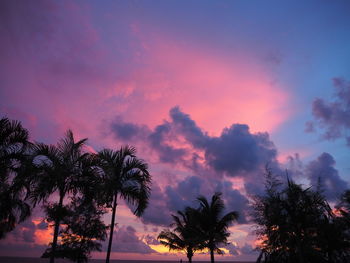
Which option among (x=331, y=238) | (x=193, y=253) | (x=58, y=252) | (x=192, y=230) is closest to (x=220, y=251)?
(x=192, y=230)

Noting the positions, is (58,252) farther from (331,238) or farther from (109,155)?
(331,238)

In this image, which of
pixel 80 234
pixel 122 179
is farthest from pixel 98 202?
pixel 80 234

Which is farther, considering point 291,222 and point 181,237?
point 181,237

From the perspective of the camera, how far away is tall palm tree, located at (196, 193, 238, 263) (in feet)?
93.6

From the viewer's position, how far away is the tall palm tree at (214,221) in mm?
28531

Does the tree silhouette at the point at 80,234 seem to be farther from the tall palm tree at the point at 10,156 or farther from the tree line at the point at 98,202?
the tall palm tree at the point at 10,156

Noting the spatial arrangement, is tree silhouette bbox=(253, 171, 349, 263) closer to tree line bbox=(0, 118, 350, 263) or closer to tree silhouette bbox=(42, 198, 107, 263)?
tree line bbox=(0, 118, 350, 263)

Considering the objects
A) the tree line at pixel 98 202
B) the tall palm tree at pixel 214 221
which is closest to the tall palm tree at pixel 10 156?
the tree line at pixel 98 202

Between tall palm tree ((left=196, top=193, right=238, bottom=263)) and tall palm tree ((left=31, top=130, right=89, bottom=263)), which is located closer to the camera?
tall palm tree ((left=31, top=130, right=89, bottom=263))

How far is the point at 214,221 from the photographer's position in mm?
29000

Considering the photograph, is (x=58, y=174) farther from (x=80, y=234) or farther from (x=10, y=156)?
(x=80, y=234)

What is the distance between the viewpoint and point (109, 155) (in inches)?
635

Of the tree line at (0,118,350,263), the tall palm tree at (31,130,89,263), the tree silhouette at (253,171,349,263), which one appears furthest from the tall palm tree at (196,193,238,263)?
the tall palm tree at (31,130,89,263)

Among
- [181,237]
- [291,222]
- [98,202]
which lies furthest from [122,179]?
[181,237]
